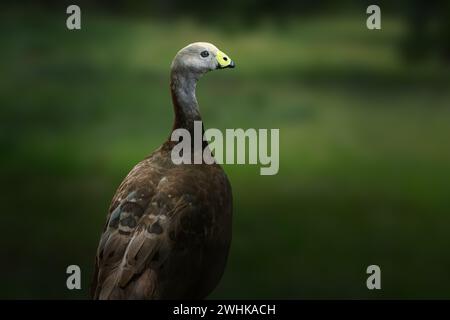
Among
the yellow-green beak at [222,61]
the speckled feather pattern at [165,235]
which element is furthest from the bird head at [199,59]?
the speckled feather pattern at [165,235]

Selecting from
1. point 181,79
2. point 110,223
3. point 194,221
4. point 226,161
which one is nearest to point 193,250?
point 194,221

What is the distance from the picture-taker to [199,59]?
157 inches

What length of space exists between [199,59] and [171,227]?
74 centimetres

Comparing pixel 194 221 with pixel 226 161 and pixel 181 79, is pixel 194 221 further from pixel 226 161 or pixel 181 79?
pixel 226 161

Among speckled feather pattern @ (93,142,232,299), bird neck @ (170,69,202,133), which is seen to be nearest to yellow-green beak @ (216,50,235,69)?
bird neck @ (170,69,202,133)

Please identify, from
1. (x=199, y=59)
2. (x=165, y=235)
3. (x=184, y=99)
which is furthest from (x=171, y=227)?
(x=199, y=59)

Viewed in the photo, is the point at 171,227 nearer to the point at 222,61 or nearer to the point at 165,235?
the point at 165,235

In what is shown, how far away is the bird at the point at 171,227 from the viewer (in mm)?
3734

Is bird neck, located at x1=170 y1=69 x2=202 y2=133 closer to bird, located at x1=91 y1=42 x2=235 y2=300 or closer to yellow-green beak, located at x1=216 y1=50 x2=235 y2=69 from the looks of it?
bird, located at x1=91 y1=42 x2=235 y2=300

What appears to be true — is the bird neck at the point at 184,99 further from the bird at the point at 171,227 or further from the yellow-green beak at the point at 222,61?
the yellow-green beak at the point at 222,61

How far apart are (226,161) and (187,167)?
3.81ft

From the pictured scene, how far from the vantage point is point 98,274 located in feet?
12.6

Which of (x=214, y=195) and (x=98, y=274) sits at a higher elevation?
(x=214, y=195)
